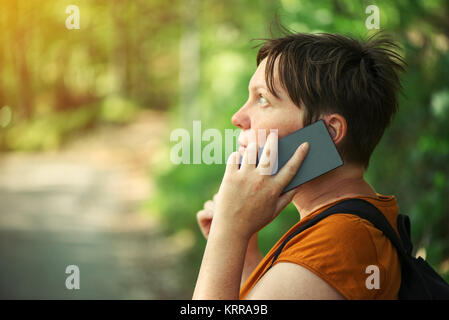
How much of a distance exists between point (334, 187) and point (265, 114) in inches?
11.9

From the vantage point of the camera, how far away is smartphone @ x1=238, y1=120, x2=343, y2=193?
1.37 m

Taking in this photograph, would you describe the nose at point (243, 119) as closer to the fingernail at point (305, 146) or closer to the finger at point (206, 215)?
the fingernail at point (305, 146)

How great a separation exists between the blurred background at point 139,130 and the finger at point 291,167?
617 millimetres

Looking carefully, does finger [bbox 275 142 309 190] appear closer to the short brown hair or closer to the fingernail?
the fingernail

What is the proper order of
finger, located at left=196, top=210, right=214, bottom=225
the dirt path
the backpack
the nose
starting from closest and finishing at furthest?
the backpack → the nose → finger, located at left=196, top=210, right=214, bottom=225 → the dirt path

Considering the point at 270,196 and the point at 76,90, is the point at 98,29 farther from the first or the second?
the point at 270,196

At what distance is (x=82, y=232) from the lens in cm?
874

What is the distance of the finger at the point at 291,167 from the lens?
1.37m

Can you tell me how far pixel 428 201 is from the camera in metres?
3.03

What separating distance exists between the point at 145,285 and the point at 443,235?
3.89 metres

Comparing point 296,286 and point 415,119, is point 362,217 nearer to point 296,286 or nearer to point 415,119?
point 296,286

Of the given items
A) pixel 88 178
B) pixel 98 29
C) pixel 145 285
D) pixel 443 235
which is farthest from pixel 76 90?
pixel 443 235

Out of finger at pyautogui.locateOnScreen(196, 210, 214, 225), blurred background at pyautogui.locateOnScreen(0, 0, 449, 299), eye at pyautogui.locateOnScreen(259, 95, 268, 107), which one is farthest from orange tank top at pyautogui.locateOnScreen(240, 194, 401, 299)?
blurred background at pyautogui.locateOnScreen(0, 0, 449, 299)

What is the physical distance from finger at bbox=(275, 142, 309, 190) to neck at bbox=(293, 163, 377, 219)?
4.5 inches
